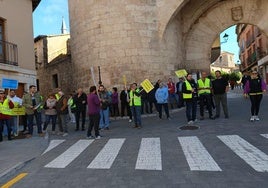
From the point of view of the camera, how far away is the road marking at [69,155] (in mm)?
6617

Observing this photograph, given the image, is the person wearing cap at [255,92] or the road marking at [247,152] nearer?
the road marking at [247,152]

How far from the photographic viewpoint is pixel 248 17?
19281 millimetres

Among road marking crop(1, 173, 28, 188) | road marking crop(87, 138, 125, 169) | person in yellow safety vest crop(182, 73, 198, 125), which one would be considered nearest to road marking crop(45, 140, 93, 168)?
road marking crop(87, 138, 125, 169)

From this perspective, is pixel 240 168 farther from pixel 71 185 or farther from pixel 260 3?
pixel 260 3

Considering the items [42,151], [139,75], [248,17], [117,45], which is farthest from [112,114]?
[248,17]

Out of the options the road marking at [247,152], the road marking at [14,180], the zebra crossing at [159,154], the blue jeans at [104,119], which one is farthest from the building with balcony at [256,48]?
the road marking at [14,180]

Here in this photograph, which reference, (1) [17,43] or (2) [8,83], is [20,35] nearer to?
(1) [17,43]

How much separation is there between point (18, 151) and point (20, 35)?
8.61 metres

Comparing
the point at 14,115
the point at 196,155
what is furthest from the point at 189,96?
the point at 14,115

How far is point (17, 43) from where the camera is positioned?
596 inches

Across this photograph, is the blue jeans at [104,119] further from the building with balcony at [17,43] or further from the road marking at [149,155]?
the building with balcony at [17,43]

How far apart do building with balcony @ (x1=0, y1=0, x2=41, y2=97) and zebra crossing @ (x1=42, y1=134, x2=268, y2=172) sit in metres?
Answer: 6.73

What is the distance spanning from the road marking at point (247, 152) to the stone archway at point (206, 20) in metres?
12.2

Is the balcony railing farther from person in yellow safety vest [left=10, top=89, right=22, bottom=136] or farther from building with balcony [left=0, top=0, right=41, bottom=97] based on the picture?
person in yellow safety vest [left=10, top=89, right=22, bottom=136]
